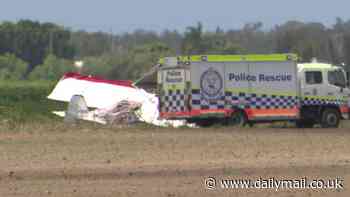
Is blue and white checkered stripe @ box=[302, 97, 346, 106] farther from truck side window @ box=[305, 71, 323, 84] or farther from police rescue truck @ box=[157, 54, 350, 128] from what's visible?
truck side window @ box=[305, 71, 323, 84]

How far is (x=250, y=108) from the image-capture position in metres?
31.9

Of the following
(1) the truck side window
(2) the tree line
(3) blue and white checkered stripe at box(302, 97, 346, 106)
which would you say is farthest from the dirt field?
(2) the tree line

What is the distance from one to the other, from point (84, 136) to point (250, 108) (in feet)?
24.7

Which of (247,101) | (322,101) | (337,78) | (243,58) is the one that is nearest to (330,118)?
(322,101)

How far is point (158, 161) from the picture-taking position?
18797 millimetres

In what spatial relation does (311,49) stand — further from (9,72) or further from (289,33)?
(9,72)

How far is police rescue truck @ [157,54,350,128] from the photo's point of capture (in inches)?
1239

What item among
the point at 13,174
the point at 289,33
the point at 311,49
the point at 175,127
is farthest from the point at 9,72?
the point at 13,174

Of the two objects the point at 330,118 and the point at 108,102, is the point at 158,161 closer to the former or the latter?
the point at 330,118

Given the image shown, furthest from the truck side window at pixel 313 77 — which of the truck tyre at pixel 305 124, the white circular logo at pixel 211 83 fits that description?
the white circular logo at pixel 211 83

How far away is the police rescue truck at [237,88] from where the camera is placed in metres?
31.5

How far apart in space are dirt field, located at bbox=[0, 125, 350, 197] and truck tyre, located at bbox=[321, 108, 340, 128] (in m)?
5.15

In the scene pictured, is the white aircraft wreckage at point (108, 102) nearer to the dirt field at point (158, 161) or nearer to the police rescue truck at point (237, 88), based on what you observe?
the police rescue truck at point (237, 88)

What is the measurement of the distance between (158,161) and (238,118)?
13.4 metres
